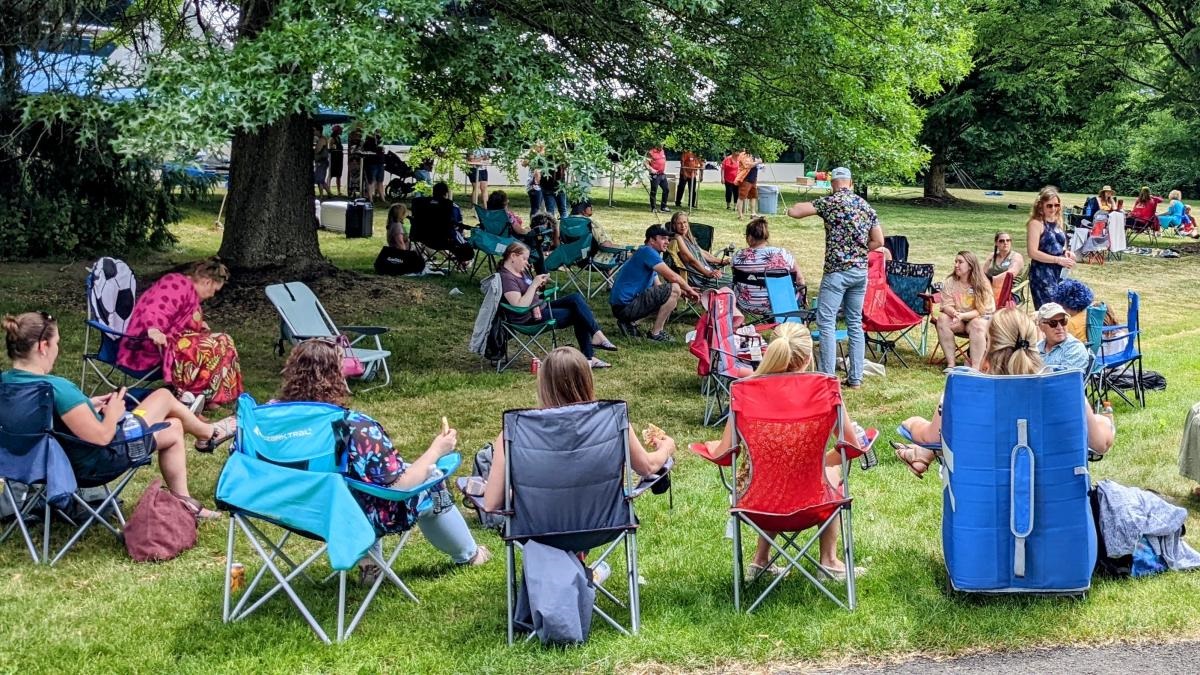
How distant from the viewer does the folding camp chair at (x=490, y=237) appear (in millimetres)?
12281

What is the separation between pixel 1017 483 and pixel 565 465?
1600 mm

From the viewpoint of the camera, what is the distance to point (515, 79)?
852cm

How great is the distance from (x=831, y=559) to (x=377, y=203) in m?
16.4

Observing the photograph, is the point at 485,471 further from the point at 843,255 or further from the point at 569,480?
the point at 843,255

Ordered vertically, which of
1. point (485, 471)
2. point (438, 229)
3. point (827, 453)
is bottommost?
point (485, 471)

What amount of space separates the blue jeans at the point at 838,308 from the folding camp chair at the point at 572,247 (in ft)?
12.1

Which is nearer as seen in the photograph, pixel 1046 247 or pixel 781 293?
pixel 1046 247

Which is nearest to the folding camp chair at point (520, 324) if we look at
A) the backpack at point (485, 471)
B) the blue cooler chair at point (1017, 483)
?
the backpack at point (485, 471)

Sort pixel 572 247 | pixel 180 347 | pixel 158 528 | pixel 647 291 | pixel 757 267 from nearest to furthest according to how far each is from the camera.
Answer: pixel 158 528 → pixel 180 347 → pixel 757 267 → pixel 647 291 → pixel 572 247

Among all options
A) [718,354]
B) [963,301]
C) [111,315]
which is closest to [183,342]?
[111,315]

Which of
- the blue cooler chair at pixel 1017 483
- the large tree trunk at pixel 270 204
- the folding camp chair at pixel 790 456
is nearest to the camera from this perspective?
the blue cooler chair at pixel 1017 483

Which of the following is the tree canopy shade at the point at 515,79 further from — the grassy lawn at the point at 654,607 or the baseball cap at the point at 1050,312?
the baseball cap at the point at 1050,312

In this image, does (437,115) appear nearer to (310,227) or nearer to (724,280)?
(310,227)

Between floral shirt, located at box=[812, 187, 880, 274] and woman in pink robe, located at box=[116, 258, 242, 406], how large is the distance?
13.6ft
